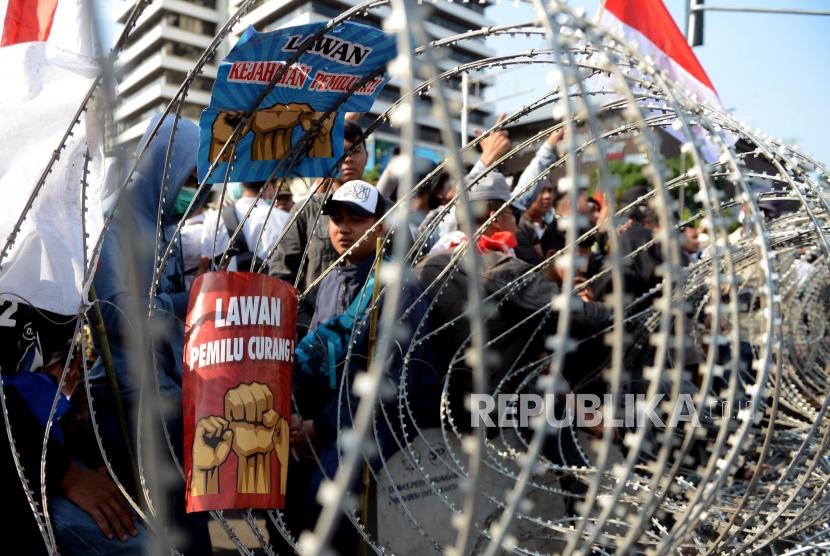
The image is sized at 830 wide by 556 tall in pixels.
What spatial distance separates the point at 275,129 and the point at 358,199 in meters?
0.63

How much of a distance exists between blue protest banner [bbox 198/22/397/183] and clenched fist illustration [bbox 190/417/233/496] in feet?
3.31

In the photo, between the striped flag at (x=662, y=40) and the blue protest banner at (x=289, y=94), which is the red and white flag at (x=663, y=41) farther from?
the blue protest banner at (x=289, y=94)

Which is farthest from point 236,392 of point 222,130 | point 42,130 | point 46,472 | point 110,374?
point 42,130

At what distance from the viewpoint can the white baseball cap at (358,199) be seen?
3545 mm

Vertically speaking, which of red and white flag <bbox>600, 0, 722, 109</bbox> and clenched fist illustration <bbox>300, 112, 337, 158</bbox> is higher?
red and white flag <bbox>600, 0, 722, 109</bbox>

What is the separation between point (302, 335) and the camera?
3945 millimetres

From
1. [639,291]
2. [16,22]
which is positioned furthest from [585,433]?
[16,22]

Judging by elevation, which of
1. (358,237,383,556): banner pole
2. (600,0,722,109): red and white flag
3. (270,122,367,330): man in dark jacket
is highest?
(600,0,722,109): red and white flag

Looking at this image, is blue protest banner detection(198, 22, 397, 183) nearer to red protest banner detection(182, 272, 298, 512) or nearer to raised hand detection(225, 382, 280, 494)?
red protest banner detection(182, 272, 298, 512)

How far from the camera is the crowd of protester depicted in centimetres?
276

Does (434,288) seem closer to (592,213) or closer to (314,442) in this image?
(314,442)

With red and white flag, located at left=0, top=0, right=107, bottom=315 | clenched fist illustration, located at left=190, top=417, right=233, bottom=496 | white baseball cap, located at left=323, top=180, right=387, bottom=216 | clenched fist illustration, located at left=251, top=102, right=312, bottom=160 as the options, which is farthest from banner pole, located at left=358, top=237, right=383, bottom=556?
red and white flag, located at left=0, top=0, right=107, bottom=315

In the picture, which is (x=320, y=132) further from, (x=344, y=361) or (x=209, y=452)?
(x=209, y=452)

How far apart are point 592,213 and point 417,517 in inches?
171
